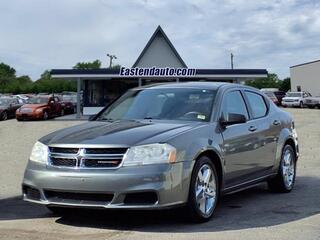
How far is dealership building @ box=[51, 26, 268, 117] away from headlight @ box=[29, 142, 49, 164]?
1282 inches

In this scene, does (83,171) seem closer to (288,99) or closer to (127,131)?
(127,131)

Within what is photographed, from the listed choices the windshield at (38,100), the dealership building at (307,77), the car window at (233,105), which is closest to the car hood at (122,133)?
the car window at (233,105)

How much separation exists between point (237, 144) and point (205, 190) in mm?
969

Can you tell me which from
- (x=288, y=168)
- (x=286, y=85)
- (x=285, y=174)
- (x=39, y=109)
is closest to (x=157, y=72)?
(x=39, y=109)

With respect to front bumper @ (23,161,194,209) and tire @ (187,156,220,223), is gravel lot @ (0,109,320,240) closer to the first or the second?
tire @ (187,156,220,223)

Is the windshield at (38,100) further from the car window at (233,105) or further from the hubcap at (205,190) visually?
the hubcap at (205,190)

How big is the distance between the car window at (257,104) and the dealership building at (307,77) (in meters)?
69.5

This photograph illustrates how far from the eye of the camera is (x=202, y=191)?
6.65 metres

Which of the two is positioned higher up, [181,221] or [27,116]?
[27,116]

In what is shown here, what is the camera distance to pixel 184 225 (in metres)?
6.55

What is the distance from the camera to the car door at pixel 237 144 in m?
7.22

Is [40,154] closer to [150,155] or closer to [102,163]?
[102,163]

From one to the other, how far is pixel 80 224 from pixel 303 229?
8.26 ft

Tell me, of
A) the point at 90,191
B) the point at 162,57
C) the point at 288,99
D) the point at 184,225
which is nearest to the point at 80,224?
the point at 90,191
